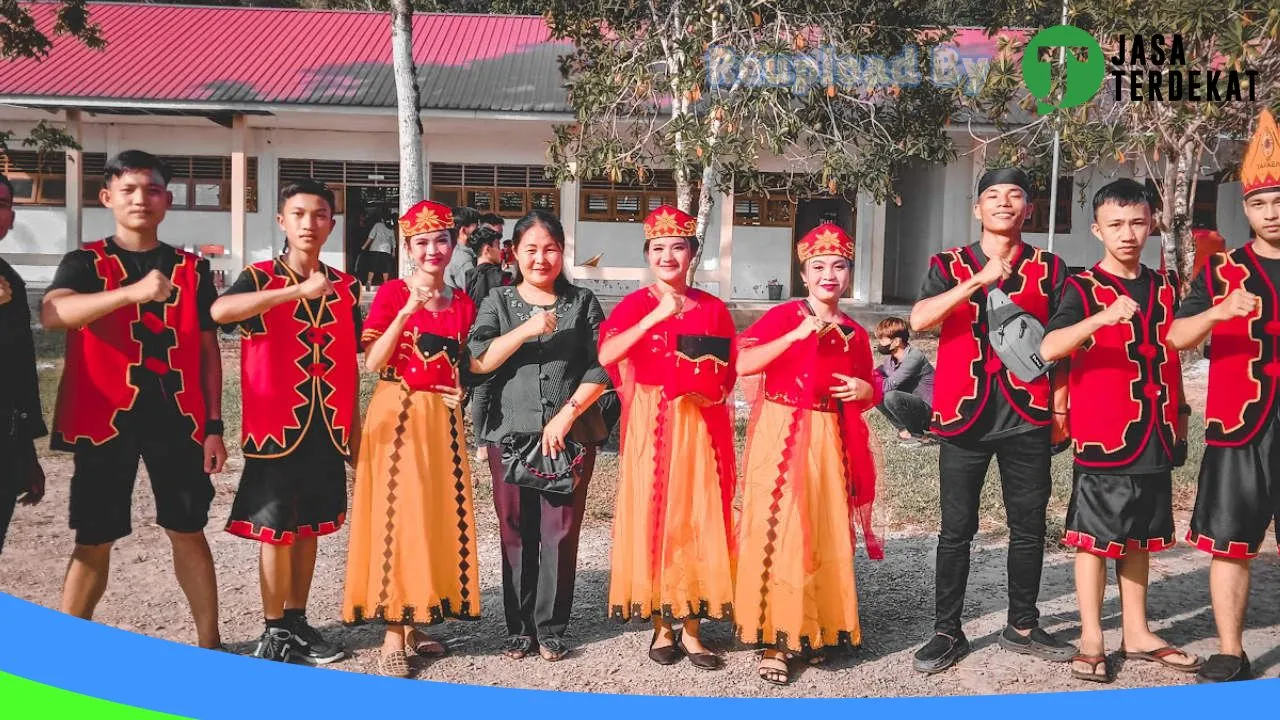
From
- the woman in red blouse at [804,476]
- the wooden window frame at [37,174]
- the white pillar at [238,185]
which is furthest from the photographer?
the wooden window frame at [37,174]

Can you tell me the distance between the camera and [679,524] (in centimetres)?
354

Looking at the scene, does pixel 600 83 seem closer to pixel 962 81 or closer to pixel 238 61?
pixel 962 81

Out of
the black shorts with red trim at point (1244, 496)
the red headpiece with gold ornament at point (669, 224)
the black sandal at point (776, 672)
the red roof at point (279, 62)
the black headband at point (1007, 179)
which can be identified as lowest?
the black sandal at point (776, 672)

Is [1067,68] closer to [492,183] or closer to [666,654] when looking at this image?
[666,654]

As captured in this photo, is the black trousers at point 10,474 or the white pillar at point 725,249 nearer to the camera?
the black trousers at point 10,474

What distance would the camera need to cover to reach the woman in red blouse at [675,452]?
351 centimetres

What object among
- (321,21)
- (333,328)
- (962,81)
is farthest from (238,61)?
(333,328)

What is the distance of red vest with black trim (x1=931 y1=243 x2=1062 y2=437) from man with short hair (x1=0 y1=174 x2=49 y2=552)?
2868 mm

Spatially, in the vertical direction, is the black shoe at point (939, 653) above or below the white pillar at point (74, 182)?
below

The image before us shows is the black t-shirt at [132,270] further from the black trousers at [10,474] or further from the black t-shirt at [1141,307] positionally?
the black t-shirt at [1141,307]

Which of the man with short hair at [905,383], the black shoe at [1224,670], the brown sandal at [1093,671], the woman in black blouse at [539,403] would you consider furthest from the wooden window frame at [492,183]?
the black shoe at [1224,670]

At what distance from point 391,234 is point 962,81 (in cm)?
687

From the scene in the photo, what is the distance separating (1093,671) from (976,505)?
2.12 ft

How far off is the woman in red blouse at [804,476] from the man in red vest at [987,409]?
31 centimetres
